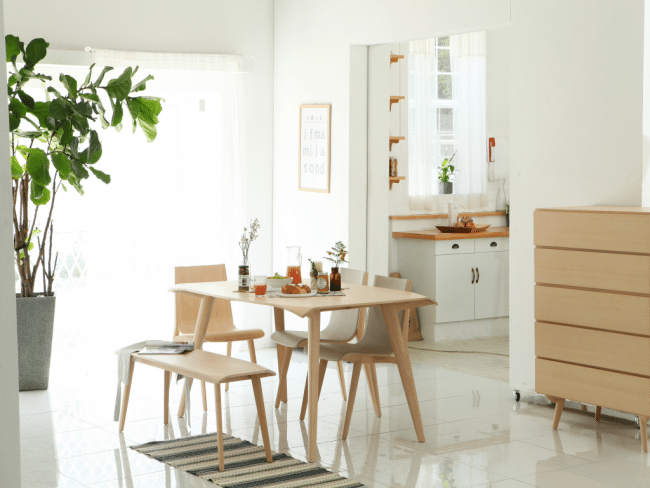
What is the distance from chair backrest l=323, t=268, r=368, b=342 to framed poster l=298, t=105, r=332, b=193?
1.48 m

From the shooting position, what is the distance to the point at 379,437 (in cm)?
456

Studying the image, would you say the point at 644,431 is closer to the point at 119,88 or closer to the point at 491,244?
the point at 119,88

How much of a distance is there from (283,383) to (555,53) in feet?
8.43

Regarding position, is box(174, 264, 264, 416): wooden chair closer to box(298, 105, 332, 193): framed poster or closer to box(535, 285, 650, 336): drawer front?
box(298, 105, 332, 193): framed poster

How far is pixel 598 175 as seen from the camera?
486 centimetres

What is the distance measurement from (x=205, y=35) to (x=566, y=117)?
126 inches

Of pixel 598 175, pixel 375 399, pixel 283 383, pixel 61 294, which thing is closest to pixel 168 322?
pixel 61 294

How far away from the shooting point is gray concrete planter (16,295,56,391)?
5660 mm

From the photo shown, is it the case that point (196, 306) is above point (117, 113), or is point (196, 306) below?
below

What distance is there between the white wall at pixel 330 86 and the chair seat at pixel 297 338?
54.0 inches

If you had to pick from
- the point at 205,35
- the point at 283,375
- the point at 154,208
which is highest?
the point at 205,35

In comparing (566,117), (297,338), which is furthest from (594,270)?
(297,338)

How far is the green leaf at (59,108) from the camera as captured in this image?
2.84 m

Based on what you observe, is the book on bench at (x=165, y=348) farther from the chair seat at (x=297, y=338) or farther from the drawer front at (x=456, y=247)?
the drawer front at (x=456, y=247)
